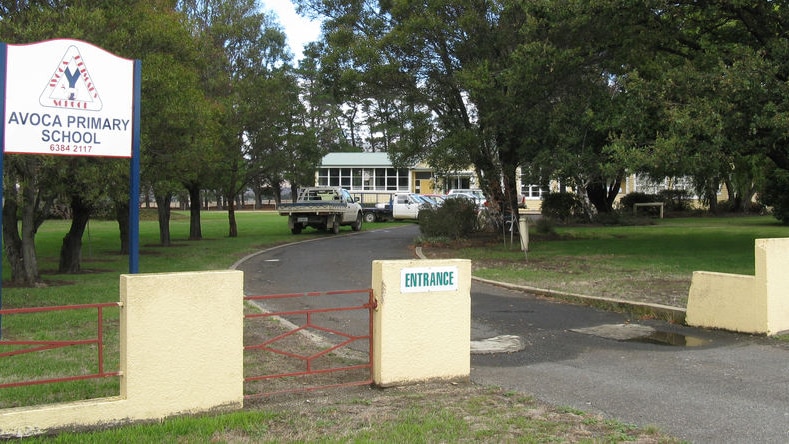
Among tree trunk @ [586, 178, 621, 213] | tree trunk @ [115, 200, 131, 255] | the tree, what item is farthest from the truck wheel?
tree trunk @ [115, 200, 131, 255]

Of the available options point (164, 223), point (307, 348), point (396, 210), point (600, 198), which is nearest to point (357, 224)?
point (396, 210)

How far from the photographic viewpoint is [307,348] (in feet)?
26.2

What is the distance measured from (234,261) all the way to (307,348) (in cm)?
1088

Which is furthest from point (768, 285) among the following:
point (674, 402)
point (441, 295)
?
point (441, 295)

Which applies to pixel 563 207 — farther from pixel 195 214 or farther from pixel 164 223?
pixel 164 223

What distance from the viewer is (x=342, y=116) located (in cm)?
8519

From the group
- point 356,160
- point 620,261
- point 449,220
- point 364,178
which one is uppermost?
point 356,160

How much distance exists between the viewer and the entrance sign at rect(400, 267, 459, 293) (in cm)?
624

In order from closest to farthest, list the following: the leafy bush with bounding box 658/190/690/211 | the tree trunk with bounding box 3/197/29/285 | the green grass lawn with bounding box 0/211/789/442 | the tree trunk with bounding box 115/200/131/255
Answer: the green grass lawn with bounding box 0/211/789/442 < the tree trunk with bounding box 3/197/29/285 < the tree trunk with bounding box 115/200/131/255 < the leafy bush with bounding box 658/190/690/211

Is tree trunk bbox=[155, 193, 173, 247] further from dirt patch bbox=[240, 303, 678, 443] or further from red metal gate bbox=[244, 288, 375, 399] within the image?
dirt patch bbox=[240, 303, 678, 443]

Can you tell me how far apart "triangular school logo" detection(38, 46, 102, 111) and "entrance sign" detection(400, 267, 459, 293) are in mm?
4357

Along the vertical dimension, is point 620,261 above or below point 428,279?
below

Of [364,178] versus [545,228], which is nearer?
[545,228]

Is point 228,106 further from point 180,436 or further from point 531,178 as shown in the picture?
point 180,436
